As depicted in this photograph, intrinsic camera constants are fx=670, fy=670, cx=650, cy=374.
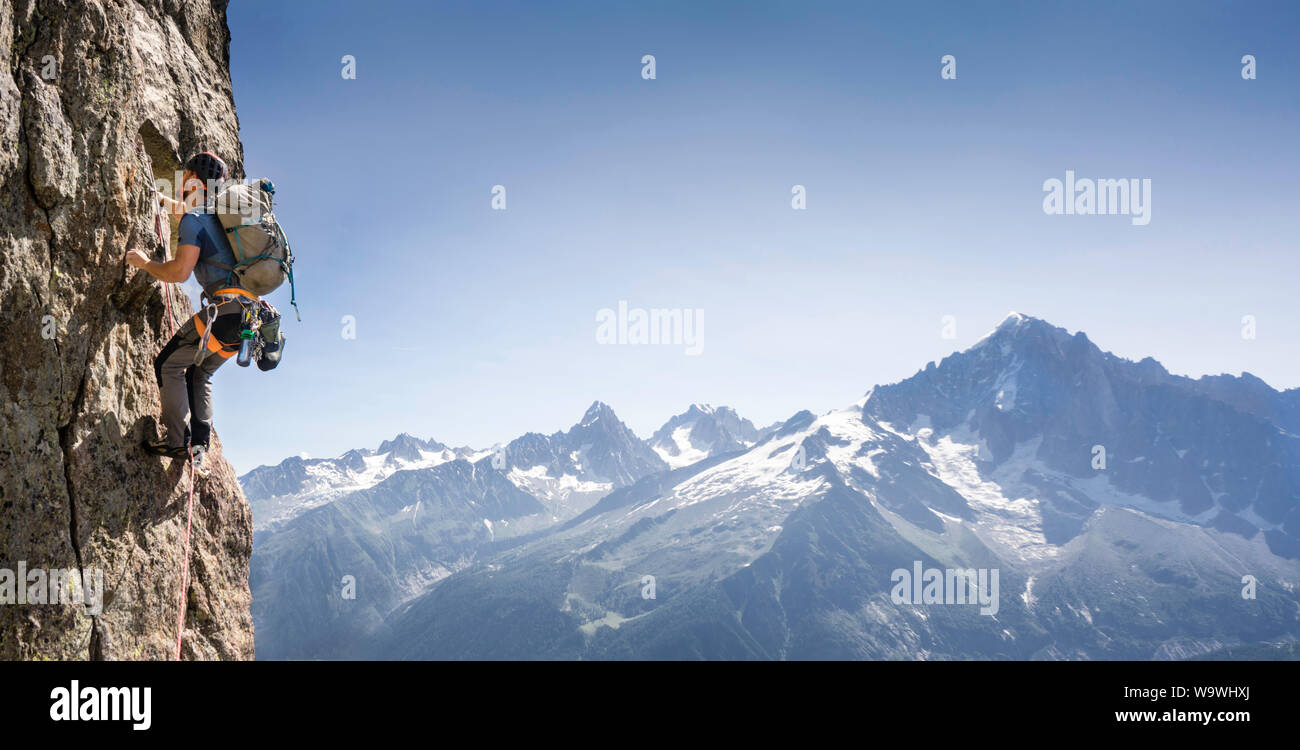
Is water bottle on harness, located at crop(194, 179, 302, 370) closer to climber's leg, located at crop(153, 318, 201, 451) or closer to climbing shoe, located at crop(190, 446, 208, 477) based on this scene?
climber's leg, located at crop(153, 318, 201, 451)

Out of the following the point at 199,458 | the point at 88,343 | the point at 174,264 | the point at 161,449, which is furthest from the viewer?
the point at 199,458

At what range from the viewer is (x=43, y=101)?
27.6 feet

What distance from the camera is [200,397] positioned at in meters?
10.4

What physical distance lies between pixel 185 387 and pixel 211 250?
2100mm

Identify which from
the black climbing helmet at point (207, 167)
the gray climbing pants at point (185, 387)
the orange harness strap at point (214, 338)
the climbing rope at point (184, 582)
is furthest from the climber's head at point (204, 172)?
the climbing rope at point (184, 582)

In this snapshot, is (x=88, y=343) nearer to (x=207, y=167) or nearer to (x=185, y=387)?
(x=185, y=387)

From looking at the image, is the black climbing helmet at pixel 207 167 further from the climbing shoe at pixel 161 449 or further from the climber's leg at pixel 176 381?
the climbing shoe at pixel 161 449

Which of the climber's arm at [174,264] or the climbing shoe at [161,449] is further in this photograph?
the climbing shoe at [161,449]

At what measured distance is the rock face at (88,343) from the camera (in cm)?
793

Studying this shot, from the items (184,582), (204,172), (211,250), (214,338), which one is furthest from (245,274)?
(184,582)

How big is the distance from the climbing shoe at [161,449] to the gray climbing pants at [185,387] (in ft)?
0.20
